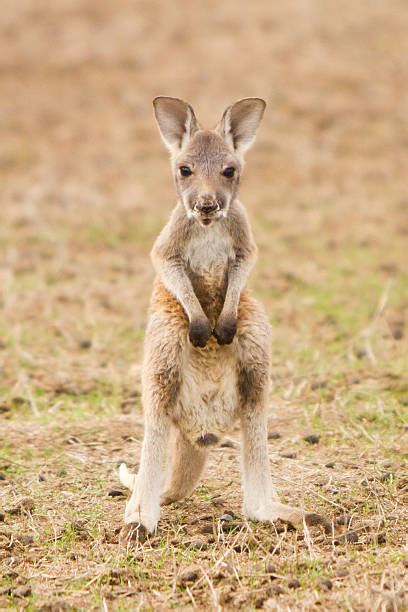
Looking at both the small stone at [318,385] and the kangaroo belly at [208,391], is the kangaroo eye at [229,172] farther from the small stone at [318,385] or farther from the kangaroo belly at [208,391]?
the small stone at [318,385]

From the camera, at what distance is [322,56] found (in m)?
16.5

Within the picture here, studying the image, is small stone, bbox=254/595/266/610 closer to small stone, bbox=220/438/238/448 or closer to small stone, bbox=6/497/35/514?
small stone, bbox=6/497/35/514

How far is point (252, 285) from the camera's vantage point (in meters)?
9.62

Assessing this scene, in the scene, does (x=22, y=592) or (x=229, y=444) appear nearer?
(x=22, y=592)

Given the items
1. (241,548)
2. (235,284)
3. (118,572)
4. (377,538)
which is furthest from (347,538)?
(235,284)

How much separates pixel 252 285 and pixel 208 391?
5103mm

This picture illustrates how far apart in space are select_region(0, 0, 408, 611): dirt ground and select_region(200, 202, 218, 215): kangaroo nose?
1443 millimetres

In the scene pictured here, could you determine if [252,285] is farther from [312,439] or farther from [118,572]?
[118,572]

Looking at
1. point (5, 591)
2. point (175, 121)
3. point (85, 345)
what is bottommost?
point (5, 591)

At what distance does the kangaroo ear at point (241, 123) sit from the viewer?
4945mm

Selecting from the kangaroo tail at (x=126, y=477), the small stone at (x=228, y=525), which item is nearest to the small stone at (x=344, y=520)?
the small stone at (x=228, y=525)

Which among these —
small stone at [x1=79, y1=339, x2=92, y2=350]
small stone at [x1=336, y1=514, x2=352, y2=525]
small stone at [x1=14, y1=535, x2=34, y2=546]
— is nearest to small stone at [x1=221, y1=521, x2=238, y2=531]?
small stone at [x1=336, y1=514, x2=352, y2=525]

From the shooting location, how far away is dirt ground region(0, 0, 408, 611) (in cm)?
414

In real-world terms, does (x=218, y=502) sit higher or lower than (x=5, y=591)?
A: higher
